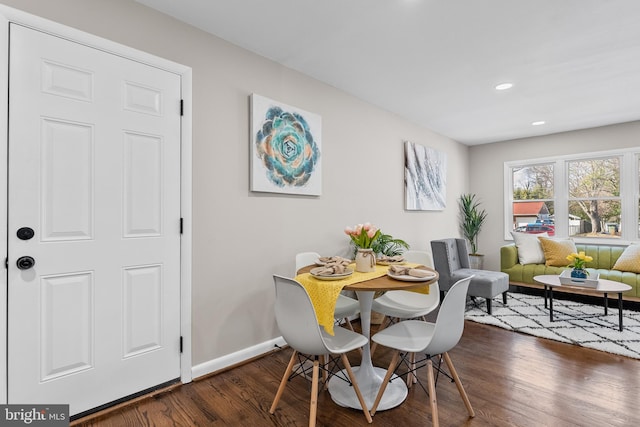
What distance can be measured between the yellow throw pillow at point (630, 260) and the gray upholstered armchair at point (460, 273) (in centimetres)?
153

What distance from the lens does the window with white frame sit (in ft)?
15.2

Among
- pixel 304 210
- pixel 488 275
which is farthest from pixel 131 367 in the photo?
pixel 488 275

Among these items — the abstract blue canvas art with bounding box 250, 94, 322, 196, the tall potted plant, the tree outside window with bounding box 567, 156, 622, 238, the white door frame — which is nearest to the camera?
the white door frame

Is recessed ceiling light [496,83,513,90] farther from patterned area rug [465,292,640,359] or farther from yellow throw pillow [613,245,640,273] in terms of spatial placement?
yellow throw pillow [613,245,640,273]

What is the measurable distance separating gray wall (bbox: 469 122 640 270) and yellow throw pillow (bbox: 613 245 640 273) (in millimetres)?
1547

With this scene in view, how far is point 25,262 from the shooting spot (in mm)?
1670

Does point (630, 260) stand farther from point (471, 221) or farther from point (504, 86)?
point (504, 86)

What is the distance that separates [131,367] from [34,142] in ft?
4.66

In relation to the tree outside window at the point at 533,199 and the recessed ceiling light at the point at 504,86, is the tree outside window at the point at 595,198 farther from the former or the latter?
the recessed ceiling light at the point at 504,86

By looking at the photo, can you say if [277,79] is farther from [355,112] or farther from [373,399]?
[373,399]

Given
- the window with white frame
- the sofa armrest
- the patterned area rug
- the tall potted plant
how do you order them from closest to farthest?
the patterned area rug < the window with white frame < the sofa armrest < the tall potted plant

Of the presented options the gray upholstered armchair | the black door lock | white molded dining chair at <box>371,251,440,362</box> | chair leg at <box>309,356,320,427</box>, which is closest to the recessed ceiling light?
the gray upholstered armchair

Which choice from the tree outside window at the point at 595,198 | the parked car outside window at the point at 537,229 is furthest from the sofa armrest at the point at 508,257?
the tree outside window at the point at 595,198

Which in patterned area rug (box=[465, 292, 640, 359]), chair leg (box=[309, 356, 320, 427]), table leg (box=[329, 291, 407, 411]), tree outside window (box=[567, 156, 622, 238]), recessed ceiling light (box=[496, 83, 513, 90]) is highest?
recessed ceiling light (box=[496, 83, 513, 90])
